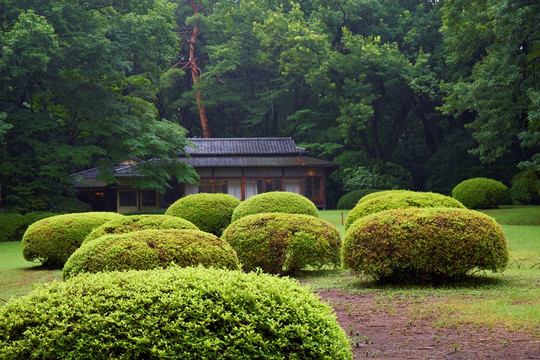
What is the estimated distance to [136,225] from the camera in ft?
28.4

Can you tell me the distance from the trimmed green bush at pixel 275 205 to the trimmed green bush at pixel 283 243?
4.05 metres

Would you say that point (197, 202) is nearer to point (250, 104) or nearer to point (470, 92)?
point (470, 92)

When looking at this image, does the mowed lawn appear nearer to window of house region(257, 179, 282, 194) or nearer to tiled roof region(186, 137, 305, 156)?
window of house region(257, 179, 282, 194)

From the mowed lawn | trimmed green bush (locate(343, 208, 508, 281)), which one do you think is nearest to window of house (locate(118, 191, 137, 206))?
the mowed lawn

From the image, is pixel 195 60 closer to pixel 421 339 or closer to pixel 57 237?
pixel 57 237

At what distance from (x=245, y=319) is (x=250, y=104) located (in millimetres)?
40779

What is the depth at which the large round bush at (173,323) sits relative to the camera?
2.87 metres

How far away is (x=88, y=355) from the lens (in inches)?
113

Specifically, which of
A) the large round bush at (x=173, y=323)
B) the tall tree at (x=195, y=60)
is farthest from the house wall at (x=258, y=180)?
the large round bush at (x=173, y=323)

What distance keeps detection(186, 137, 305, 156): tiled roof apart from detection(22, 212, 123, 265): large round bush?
26.2 m

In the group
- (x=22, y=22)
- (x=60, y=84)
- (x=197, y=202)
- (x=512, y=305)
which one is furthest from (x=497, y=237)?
(x=60, y=84)

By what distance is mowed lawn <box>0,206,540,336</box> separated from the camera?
5930mm

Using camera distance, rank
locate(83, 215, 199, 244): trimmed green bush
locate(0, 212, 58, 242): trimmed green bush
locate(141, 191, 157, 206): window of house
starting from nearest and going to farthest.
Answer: locate(83, 215, 199, 244): trimmed green bush < locate(0, 212, 58, 242): trimmed green bush < locate(141, 191, 157, 206): window of house

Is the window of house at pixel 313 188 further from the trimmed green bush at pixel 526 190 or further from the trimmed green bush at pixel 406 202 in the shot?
the trimmed green bush at pixel 406 202
